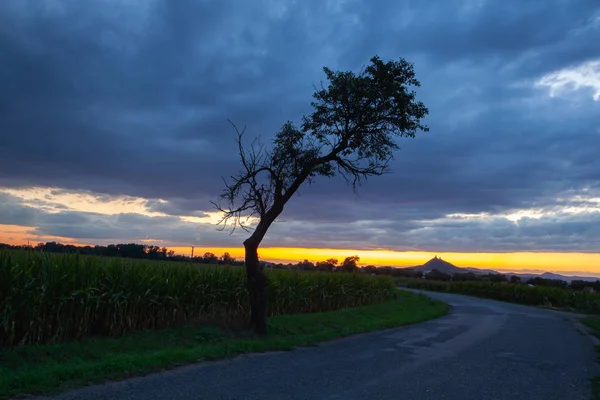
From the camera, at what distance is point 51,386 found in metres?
7.75

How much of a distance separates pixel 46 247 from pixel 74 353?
14.4 feet

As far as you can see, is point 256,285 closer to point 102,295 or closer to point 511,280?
point 102,295

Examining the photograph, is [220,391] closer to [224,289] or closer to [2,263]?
[2,263]

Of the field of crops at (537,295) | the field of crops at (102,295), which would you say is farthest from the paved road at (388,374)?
the field of crops at (537,295)

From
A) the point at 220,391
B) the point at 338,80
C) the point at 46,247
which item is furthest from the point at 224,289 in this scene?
the point at 220,391

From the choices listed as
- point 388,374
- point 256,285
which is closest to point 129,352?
point 256,285

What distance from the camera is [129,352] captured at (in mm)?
11352

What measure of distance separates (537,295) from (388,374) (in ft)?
125

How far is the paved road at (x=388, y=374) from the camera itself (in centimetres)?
810

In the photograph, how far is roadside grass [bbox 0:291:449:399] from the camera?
8070 mm

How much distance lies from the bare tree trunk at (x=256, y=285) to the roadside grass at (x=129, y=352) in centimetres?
49

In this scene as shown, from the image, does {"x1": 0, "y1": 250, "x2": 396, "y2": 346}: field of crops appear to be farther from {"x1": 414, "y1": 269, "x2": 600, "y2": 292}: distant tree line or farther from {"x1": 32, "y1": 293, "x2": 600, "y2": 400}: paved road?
{"x1": 414, "y1": 269, "x2": 600, "y2": 292}: distant tree line

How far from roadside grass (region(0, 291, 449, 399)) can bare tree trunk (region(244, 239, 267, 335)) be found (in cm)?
49

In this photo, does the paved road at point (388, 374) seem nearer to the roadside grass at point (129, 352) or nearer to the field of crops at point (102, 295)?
the roadside grass at point (129, 352)
